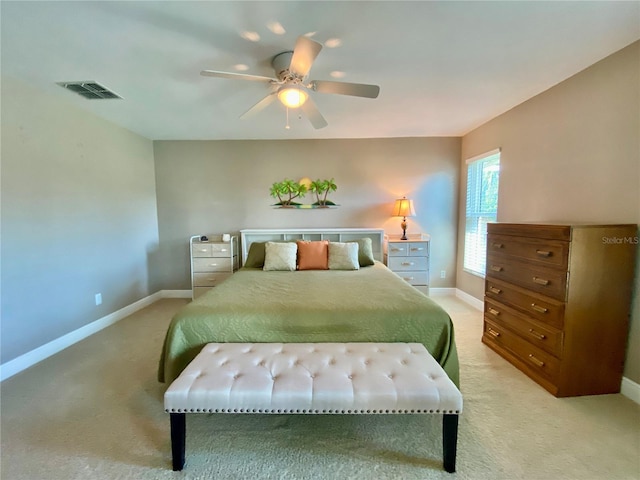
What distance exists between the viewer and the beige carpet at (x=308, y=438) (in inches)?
55.4

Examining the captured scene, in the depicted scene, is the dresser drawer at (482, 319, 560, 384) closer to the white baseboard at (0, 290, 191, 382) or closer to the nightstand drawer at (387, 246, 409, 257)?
the nightstand drawer at (387, 246, 409, 257)

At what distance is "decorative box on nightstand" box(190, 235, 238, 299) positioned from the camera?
401 cm

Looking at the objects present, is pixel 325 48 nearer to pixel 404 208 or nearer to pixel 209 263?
pixel 404 208

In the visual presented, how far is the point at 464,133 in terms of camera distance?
13.5ft

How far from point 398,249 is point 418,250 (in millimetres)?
292

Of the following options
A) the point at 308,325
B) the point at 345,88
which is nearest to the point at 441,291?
the point at 308,325

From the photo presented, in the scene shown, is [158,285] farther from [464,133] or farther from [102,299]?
[464,133]

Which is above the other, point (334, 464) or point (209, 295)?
point (209, 295)

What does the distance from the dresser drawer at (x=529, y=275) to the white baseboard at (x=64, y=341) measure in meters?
4.38

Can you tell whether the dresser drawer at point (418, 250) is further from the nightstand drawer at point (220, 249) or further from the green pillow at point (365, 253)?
the nightstand drawer at point (220, 249)

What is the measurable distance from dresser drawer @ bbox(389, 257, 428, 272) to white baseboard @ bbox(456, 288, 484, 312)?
0.81 meters

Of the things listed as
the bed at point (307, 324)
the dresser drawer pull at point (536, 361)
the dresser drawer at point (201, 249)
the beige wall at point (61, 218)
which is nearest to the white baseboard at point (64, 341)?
the beige wall at point (61, 218)

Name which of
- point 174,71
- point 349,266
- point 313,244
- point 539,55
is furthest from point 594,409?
point 174,71

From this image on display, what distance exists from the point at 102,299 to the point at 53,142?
5.94 ft
